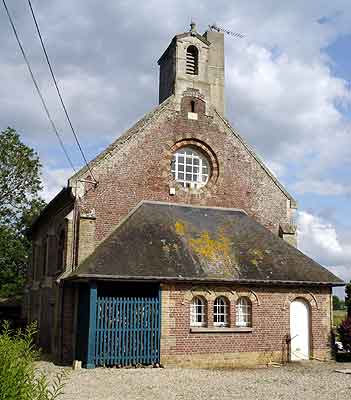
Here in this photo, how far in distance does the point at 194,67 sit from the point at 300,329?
485 inches

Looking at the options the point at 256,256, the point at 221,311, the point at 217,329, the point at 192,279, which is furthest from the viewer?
the point at 256,256

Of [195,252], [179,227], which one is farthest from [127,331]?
[179,227]

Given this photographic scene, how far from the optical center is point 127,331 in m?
16.1

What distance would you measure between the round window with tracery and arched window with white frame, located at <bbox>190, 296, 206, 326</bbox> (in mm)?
5639

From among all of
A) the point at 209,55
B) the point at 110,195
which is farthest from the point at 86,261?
the point at 209,55

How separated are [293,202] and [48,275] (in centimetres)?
1143

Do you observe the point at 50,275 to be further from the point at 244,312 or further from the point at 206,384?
the point at 206,384

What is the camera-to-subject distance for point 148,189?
66.1ft

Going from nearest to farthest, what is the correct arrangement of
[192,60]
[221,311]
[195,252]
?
[221,311]
[195,252]
[192,60]

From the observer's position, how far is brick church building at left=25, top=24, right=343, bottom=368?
16.4 metres

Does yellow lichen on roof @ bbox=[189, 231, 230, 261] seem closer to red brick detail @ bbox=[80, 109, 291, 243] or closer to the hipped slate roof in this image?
the hipped slate roof

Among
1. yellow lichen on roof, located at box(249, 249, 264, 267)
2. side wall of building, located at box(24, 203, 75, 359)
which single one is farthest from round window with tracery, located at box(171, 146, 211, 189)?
side wall of building, located at box(24, 203, 75, 359)

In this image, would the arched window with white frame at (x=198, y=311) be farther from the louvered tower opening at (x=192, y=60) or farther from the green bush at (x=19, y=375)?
the green bush at (x=19, y=375)

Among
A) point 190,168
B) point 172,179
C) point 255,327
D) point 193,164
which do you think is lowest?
point 255,327
